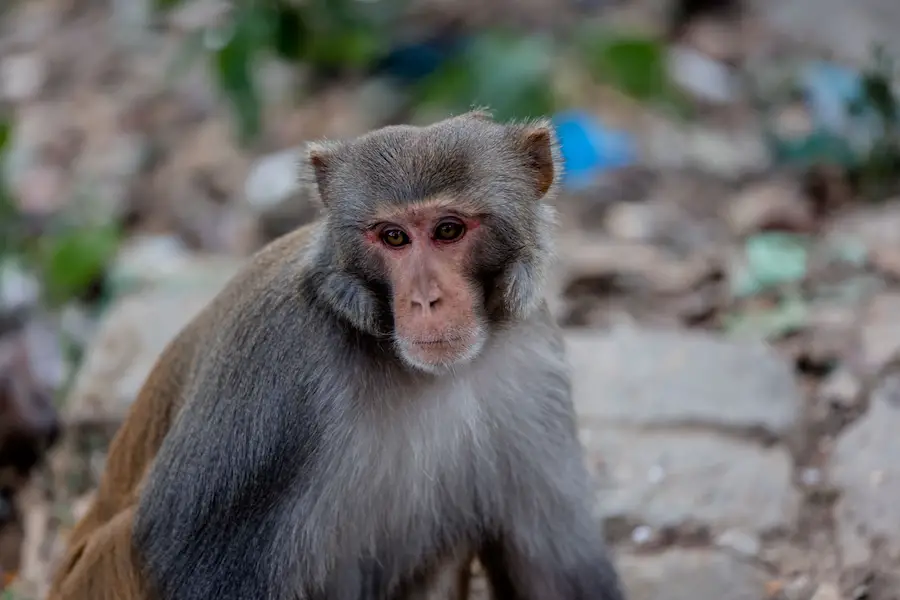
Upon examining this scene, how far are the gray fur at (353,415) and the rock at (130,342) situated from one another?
1.81 metres

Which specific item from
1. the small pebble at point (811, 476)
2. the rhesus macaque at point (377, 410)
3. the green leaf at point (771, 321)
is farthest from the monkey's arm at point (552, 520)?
the green leaf at point (771, 321)

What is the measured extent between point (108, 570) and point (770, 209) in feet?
14.2

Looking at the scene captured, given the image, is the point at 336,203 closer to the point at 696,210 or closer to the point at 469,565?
the point at 469,565

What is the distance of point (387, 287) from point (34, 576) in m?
2.47

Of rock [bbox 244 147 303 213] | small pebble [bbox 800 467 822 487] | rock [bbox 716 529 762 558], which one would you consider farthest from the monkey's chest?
rock [bbox 244 147 303 213]

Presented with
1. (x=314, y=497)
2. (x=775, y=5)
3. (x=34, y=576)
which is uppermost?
(x=775, y=5)

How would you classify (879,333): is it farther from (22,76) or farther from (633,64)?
(22,76)

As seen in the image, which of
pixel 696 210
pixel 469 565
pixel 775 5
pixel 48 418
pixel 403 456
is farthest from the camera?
pixel 775 5

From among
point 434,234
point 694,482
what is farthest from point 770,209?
point 434,234

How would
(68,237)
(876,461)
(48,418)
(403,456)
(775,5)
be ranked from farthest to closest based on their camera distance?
(775,5) < (68,237) < (48,418) < (876,461) < (403,456)

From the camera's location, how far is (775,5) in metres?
9.80

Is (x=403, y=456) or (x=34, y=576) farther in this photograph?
(x=34, y=576)

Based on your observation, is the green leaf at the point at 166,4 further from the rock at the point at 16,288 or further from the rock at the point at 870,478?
the rock at the point at 870,478

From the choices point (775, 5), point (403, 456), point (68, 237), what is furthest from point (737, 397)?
point (775, 5)
